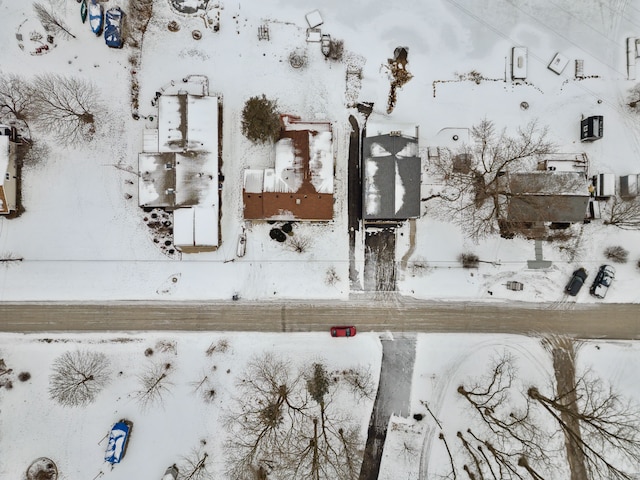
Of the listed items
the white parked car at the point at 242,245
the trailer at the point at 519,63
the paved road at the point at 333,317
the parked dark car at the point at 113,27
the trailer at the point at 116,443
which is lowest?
the trailer at the point at 116,443

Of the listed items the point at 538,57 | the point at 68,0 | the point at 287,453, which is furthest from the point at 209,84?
the point at 287,453

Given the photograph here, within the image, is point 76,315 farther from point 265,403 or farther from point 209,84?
point 209,84

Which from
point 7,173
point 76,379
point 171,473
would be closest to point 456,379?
point 171,473

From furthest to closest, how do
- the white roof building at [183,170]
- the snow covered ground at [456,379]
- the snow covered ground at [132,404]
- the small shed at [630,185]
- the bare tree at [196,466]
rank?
1. the snow covered ground at [456,379]
2. the small shed at [630,185]
3. the bare tree at [196,466]
4. the snow covered ground at [132,404]
5. the white roof building at [183,170]

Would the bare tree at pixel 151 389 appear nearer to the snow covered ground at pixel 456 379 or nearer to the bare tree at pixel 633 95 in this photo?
the snow covered ground at pixel 456 379

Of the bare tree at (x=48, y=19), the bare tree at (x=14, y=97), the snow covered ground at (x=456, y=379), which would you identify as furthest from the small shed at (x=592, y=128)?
→ the bare tree at (x=14, y=97)

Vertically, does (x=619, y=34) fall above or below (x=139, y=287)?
above

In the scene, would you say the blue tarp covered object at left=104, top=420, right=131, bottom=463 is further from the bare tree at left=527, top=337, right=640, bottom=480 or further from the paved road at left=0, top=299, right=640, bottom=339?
the bare tree at left=527, top=337, right=640, bottom=480
